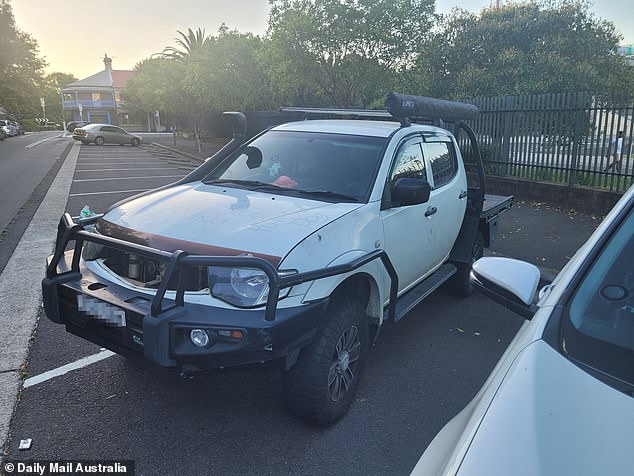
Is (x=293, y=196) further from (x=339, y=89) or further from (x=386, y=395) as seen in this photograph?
(x=339, y=89)

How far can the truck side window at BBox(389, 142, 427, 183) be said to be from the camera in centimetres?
415

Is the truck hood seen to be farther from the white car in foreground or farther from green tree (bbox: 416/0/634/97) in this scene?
green tree (bbox: 416/0/634/97)

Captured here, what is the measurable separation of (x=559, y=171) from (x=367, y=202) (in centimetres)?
859

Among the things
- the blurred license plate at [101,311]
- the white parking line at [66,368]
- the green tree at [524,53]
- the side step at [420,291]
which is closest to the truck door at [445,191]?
the side step at [420,291]

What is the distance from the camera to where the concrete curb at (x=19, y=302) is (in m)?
3.62

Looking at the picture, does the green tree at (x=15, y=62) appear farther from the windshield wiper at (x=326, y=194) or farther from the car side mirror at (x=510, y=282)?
the car side mirror at (x=510, y=282)

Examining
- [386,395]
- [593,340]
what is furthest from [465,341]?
[593,340]

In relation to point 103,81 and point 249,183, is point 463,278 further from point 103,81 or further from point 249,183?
point 103,81

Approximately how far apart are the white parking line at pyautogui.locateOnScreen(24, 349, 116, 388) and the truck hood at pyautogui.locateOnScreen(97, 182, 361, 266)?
1145 millimetres

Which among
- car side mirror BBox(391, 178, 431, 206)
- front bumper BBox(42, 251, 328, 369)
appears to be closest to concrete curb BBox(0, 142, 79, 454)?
front bumper BBox(42, 251, 328, 369)

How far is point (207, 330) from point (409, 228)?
6.70ft

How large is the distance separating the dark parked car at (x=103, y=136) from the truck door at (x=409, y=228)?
35077 millimetres

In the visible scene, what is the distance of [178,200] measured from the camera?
12.3ft

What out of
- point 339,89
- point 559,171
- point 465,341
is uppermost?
point 339,89
